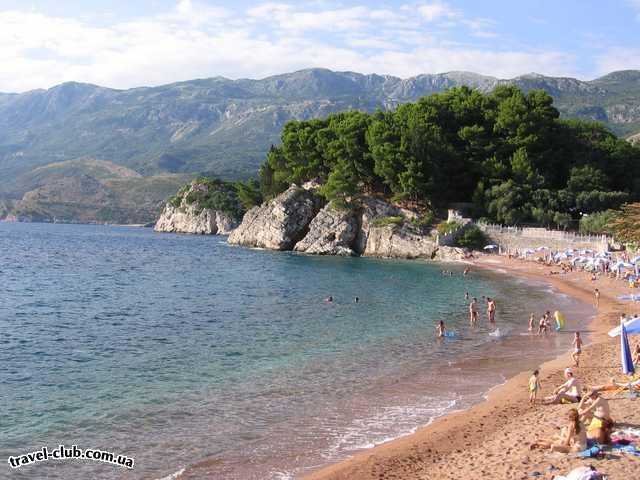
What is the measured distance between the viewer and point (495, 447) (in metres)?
13.3

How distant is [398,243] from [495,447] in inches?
2206

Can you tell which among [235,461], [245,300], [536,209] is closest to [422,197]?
[536,209]

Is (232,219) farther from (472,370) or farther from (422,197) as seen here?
(472,370)

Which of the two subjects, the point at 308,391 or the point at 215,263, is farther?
the point at 215,263

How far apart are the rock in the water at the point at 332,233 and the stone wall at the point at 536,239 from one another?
610 inches

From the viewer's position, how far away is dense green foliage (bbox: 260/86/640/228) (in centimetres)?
6800

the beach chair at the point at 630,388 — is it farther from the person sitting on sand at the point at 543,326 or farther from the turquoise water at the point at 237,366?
the person sitting on sand at the point at 543,326

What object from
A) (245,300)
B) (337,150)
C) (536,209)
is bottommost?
(245,300)

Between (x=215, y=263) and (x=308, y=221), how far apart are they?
19.4 meters

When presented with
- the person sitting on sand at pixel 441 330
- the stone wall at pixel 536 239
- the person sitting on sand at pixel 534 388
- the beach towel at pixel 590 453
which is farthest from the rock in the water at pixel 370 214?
the beach towel at pixel 590 453

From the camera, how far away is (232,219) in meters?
137

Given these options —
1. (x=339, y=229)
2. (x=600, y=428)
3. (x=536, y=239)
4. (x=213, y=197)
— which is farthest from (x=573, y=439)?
(x=213, y=197)

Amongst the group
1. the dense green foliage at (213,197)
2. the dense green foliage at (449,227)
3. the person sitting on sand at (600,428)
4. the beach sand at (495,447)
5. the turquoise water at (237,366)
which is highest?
the dense green foliage at (213,197)

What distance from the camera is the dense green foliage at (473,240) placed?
66750mm
